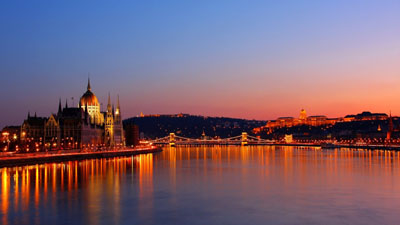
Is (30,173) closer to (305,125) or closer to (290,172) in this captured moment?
(290,172)

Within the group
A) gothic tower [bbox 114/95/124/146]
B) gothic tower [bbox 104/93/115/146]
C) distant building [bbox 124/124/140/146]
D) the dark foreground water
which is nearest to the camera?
the dark foreground water

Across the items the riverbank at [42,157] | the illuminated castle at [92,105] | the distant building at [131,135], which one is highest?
the illuminated castle at [92,105]

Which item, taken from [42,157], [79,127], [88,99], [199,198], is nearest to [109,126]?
[88,99]

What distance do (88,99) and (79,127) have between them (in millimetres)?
15869

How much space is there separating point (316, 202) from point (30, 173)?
22.5m

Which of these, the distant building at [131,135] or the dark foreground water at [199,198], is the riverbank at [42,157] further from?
the distant building at [131,135]

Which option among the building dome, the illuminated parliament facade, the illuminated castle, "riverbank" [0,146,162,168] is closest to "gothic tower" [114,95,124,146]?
the illuminated parliament facade

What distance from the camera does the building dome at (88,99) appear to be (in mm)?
102312

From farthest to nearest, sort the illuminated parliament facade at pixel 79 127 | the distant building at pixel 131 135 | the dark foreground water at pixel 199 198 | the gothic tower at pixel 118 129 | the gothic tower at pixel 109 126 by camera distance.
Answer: the distant building at pixel 131 135 < the gothic tower at pixel 118 129 < the gothic tower at pixel 109 126 < the illuminated parliament facade at pixel 79 127 < the dark foreground water at pixel 199 198

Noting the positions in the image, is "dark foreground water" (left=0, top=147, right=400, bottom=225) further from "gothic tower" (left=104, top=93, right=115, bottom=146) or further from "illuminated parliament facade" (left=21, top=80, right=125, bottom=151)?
"gothic tower" (left=104, top=93, right=115, bottom=146)

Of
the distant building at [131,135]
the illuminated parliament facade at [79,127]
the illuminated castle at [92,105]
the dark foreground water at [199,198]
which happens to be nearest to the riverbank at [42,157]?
the dark foreground water at [199,198]

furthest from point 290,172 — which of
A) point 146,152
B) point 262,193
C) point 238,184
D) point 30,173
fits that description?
point 146,152

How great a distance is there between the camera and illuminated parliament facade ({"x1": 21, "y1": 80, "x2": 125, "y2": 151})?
8591 cm

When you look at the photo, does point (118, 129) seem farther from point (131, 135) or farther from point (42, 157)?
point (42, 157)
